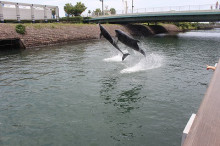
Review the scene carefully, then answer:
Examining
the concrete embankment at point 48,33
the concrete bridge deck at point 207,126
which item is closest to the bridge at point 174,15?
the concrete embankment at point 48,33

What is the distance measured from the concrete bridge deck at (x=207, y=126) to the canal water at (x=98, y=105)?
13.7 ft

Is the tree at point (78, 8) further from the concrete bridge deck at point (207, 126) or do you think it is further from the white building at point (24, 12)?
the concrete bridge deck at point (207, 126)

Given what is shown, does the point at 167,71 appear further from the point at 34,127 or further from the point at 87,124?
the point at 34,127

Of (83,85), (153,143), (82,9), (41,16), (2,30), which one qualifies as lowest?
(153,143)

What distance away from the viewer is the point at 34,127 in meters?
8.29

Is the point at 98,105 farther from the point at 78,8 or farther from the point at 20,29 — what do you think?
the point at 78,8

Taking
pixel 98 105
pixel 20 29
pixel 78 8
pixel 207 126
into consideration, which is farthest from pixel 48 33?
pixel 78 8

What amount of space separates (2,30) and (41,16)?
59.0 feet

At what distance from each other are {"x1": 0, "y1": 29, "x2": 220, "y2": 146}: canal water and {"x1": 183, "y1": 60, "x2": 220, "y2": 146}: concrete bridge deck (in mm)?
4188

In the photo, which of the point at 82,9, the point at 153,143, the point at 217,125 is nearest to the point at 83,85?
the point at 153,143

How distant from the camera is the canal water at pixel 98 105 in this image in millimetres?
7598

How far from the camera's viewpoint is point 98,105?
10430 mm

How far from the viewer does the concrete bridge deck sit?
2.51 m

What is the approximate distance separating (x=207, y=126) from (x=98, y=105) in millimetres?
7959
